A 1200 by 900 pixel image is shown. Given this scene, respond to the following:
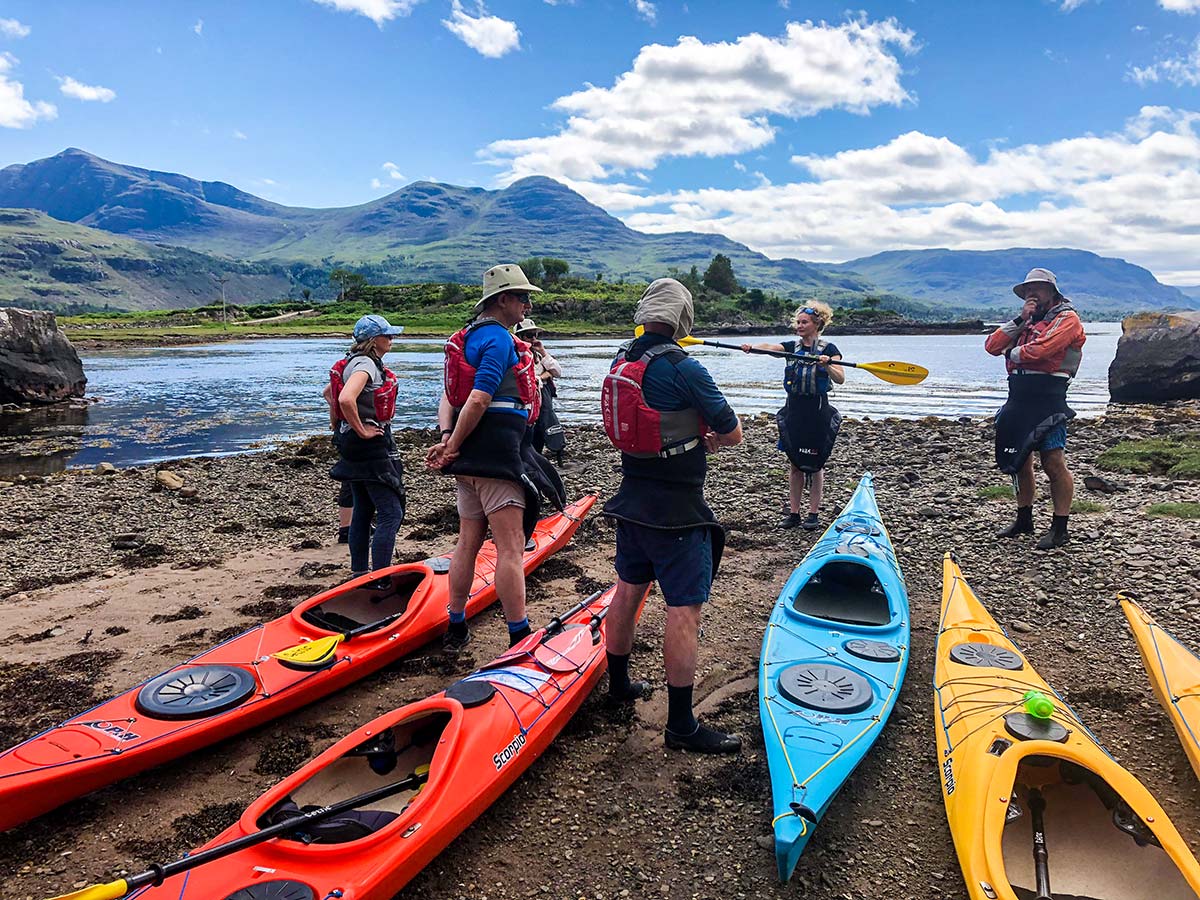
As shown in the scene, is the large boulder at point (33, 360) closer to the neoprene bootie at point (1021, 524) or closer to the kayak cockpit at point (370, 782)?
the kayak cockpit at point (370, 782)

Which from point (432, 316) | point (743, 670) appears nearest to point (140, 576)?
point (743, 670)

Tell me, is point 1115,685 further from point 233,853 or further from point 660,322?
point 233,853

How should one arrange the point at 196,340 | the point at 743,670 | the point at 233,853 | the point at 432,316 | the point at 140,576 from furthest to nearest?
the point at 432,316, the point at 196,340, the point at 140,576, the point at 743,670, the point at 233,853

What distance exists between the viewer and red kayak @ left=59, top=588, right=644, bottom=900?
2.62 meters

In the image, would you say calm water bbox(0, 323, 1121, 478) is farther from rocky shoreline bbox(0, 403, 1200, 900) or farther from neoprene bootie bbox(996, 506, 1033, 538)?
neoprene bootie bbox(996, 506, 1033, 538)

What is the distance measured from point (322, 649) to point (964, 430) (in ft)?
50.9

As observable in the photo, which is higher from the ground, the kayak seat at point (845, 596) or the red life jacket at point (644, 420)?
the red life jacket at point (644, 420)

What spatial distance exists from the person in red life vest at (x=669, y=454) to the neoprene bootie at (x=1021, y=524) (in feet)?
16.0

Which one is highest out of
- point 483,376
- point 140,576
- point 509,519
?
point 483,376

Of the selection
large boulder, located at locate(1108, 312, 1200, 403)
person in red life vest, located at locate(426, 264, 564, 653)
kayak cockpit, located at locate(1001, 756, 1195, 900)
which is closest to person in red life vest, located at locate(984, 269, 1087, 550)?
kayak cockpit, located at locate(1001, 756, 1195, 900)

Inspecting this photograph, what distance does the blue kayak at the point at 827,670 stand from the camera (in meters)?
3.23

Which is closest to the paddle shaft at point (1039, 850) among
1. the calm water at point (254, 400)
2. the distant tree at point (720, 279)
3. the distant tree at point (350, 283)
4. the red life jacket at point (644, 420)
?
the red life jacket at point (644, 420)

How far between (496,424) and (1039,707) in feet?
10.3

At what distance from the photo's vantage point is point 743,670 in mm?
4898
